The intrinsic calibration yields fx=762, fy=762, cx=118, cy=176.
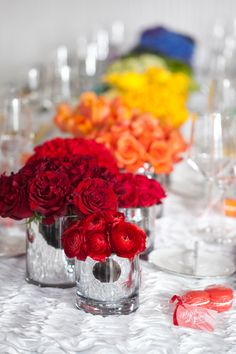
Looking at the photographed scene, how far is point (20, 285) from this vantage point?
1.24 metres

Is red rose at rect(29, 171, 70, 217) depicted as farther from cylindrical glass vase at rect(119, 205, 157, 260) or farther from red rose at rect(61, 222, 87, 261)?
cylindrical glass vase at rect(119, 205, 157, 260)

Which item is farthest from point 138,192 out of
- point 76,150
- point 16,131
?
point 16,131

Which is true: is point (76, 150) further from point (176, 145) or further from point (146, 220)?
point (176, 145)

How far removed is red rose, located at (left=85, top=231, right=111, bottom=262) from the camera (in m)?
1.07

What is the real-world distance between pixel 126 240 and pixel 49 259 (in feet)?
0.70

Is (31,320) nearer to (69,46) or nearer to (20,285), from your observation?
(20,285)

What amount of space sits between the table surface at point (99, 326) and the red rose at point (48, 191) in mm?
146

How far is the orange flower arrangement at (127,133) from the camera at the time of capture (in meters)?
1.62

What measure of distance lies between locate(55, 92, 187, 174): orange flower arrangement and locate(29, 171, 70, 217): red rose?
1.49ft

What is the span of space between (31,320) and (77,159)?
0.94ft

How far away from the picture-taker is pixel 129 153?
5.32 ft

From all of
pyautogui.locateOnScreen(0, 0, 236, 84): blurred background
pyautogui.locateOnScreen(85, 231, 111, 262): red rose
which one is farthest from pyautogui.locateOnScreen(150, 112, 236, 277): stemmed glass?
pyautogui.locateOnScreen(0, 0, 236, 84): blurred background

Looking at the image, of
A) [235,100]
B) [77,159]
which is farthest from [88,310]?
[235,100]

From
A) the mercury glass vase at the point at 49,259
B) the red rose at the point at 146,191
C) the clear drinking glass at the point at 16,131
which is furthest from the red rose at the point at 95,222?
the clear drinking glass at the point at 16,131
